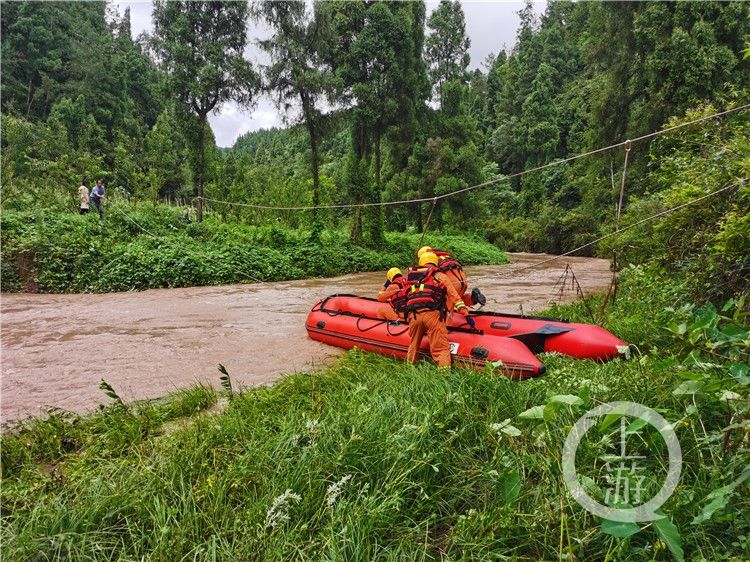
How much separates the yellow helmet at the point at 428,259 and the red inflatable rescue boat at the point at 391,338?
2.69 ft

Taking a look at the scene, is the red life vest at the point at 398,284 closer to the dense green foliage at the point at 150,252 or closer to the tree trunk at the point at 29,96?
the dense green foliage at the point at 150,252

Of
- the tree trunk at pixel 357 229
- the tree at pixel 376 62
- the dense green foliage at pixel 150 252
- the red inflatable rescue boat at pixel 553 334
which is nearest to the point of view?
the red inflatable rescue boat at pixel 553 334

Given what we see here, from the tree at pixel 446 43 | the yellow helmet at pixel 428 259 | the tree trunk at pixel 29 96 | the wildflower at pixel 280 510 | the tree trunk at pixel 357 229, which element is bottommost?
the wildflower at pixel 280 510

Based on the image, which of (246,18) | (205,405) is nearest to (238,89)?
(246,18)

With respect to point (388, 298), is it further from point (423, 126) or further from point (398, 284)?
point (423, 126)

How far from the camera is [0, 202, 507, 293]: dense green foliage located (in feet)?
32.7

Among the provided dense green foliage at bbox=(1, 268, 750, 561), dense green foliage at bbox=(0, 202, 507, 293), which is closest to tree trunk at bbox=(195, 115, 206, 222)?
dense green foliage at bbox=(0, 202, 507, 293)

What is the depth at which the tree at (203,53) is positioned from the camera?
1405 centimetres

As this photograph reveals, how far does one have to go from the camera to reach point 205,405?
11.9 ft

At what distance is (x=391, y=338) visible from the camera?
5.14 metres

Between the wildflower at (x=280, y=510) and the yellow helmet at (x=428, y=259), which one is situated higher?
the yellow helmet at (x=428, y=259)

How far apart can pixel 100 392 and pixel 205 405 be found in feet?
4.49

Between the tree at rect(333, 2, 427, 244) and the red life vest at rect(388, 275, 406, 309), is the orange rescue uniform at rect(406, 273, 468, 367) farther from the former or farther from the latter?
the tree at rect(333, 2, 427, 244)

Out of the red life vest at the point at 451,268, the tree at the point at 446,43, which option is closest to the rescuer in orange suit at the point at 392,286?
the red life vest at the point at 451,268
